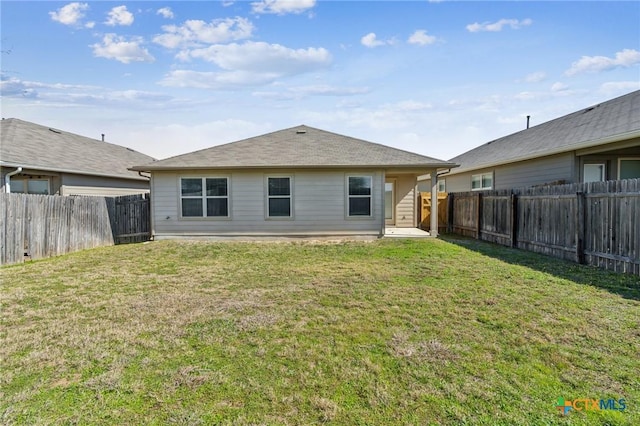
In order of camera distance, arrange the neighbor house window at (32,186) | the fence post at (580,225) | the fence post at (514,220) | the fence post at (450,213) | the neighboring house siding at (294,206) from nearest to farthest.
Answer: the fence post at (580,225), the fence post at (514,220), the neighboring house siding at (294,206), the neighbor house window at (32,186), the fence post at (450,213)

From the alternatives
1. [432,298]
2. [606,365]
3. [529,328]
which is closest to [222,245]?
[432,298]

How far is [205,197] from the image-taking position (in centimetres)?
1198

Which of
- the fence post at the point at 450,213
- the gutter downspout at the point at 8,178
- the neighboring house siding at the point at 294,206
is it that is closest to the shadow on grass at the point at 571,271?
the neighboring house siding at the point at 294,206

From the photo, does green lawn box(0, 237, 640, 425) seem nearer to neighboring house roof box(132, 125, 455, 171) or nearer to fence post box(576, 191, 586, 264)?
fence post box(576, 191, 586, 264)

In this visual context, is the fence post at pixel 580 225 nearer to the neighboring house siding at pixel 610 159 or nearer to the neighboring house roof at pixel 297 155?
the neighboring house siding at pixel 610 159

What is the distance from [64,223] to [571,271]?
42.6 feet

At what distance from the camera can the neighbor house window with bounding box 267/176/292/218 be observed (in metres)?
11.9

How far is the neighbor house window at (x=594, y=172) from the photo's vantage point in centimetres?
1086

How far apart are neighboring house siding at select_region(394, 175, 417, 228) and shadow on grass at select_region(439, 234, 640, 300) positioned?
4.60 m

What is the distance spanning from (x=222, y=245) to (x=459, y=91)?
1160cm

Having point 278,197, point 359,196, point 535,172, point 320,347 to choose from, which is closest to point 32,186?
point 278,197

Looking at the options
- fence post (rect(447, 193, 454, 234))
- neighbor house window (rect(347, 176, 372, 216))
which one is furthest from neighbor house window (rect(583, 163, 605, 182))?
neighbor house window (rect(347, 176, 372, 216))

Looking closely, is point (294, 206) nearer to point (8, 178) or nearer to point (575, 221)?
point (575, 221)

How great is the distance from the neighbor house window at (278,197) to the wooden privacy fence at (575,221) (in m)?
7.04
